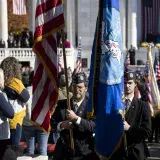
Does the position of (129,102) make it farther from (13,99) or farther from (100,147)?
(13,99)

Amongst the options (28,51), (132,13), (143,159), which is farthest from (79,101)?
(132,13)

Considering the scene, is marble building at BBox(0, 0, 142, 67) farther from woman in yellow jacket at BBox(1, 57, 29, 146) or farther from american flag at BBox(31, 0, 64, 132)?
american flag at BBox(31, 0, 64, 132)

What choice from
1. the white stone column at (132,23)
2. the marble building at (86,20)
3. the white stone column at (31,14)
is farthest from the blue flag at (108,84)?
the white stone column at (132,23)

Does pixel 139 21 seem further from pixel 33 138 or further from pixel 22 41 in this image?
pixel 33 138

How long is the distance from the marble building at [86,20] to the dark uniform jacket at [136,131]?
28619mm

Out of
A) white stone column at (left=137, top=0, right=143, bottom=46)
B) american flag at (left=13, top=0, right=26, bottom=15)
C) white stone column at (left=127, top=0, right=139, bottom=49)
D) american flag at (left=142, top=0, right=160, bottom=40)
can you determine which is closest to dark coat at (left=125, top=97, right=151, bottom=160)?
american flag at (left=13, top=0, right=26, bottom=15)

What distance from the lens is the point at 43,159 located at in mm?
9594

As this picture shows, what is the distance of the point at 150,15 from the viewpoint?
41.0 m

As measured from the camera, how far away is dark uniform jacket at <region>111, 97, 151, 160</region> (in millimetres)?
6438

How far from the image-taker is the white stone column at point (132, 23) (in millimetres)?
40906

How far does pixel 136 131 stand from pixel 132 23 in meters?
35.2

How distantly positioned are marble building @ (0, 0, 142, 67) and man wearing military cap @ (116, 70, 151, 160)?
1123 inches

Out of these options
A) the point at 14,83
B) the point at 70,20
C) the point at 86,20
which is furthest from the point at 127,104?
the point at 86,20

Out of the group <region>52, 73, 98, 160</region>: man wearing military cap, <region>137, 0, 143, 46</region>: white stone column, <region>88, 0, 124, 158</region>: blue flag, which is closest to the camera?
<region>88, 0, 124, 158</region>: blue flag
